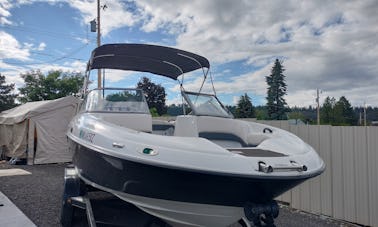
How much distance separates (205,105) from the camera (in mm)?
4543

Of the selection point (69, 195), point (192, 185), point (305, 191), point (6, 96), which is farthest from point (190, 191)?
point (6, 96)

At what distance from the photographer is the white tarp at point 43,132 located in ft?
31.9

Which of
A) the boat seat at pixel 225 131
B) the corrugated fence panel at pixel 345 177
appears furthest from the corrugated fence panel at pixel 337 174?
the boat seat at pixel 225 131

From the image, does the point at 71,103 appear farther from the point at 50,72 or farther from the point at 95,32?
the point at 50,72

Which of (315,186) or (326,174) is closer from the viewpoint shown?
(326,174)

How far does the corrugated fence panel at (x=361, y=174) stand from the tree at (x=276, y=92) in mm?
43337

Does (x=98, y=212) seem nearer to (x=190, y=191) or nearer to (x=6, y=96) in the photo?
(x=190, y=191)

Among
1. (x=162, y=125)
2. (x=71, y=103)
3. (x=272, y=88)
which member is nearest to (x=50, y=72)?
(x=71, y=103)

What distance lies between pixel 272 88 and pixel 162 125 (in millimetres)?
45560

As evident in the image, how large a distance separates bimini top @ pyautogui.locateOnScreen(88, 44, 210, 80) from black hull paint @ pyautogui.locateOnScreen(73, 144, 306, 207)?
2105mm

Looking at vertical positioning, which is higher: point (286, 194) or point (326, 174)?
point (326, 174)

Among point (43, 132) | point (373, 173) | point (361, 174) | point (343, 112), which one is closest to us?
point (373, 173)

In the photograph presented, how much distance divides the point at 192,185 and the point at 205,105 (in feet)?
6.89

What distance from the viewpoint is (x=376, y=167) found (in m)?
3.96
